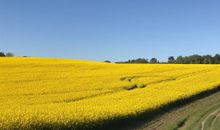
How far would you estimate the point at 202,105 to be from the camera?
36031 mm

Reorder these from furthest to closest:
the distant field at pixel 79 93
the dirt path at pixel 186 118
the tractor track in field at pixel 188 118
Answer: the dirt path at pixel 186 118
the tractor track in field at pixel 188 118
the distant field at pixel 79 93

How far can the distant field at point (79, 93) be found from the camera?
22.8 metres

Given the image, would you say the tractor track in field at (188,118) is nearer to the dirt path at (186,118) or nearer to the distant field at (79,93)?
the dirt path at (186,118)

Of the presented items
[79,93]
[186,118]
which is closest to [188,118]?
[186,118]

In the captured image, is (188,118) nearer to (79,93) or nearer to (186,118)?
(186,118)

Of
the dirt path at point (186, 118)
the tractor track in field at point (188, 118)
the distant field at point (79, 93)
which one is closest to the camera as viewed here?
the distant field at point (79, 93)

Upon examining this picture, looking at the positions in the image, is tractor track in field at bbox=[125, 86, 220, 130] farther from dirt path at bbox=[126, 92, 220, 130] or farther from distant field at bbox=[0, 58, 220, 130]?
distant field at bbox=[0, 58, 220, 130]

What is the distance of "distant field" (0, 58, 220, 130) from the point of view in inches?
898

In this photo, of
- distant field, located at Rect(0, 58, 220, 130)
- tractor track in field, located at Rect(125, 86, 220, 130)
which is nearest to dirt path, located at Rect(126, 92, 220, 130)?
tractor track in field, located at Rect(125, 86, 220, 130)

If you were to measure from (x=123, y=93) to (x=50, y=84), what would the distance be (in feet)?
17.6

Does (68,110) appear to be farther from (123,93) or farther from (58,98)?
(123,93)

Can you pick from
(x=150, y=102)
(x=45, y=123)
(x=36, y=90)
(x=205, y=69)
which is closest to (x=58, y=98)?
(x=36, y=90)

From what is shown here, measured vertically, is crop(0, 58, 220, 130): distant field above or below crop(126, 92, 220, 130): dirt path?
above

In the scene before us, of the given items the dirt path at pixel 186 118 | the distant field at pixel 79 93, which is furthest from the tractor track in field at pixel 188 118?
the distant field at pixel 79 93
